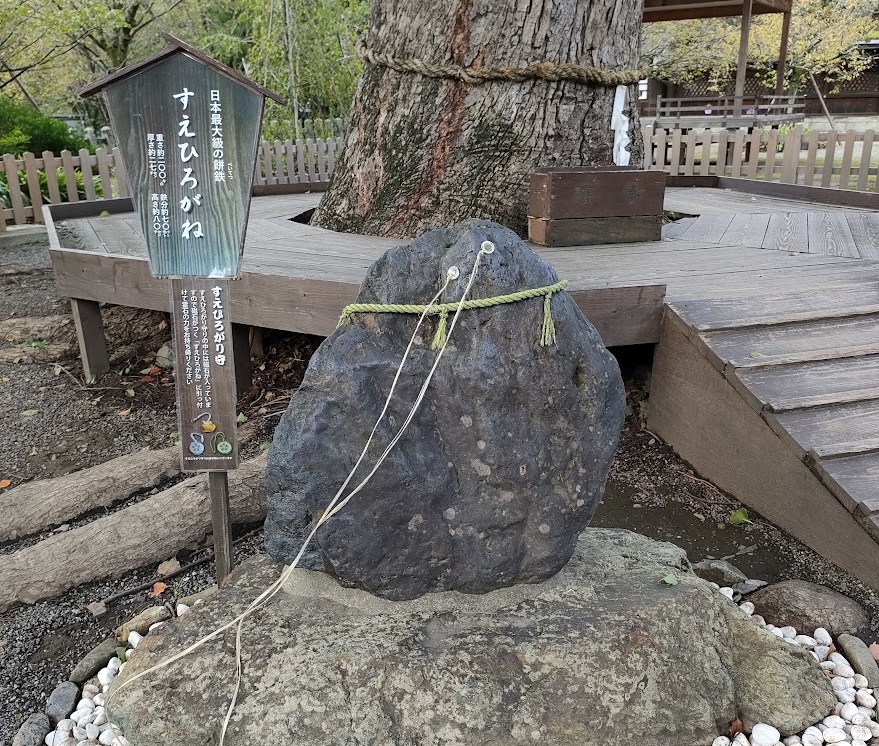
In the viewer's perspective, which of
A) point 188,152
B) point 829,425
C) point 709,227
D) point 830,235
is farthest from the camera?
point 709,227

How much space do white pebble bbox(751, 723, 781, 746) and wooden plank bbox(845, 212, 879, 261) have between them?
11.7 feet

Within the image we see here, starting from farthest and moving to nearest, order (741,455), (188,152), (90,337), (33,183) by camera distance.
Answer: (33,183) → (90,337) → (741,455) → (188,152)

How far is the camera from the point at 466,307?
2109 millimetres

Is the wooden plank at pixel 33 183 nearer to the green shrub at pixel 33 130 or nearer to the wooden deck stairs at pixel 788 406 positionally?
the green shrub at pixel 33 130

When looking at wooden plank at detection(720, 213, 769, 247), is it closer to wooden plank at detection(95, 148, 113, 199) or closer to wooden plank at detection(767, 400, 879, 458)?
wooden plank at detection(767, 400, 879, 458)

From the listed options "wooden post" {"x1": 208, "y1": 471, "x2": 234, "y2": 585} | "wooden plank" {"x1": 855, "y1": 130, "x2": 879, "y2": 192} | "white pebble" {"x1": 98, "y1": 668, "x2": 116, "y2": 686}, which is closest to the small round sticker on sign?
"wooden post" {"x1": 208, "y1": 471, "x2": 234, "y2": 585}

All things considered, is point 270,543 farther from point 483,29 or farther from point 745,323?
point 483,29

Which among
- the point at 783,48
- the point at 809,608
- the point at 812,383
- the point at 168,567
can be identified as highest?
the point at 783,48

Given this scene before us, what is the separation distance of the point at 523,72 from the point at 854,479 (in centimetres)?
338

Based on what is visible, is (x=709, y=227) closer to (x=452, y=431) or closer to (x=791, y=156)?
(x=791, y=156)

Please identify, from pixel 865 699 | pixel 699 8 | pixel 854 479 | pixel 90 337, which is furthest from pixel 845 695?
pixel 699 8

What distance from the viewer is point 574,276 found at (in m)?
4.17

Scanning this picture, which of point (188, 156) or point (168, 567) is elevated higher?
point (188, 156)

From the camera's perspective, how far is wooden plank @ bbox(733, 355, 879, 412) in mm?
3201
